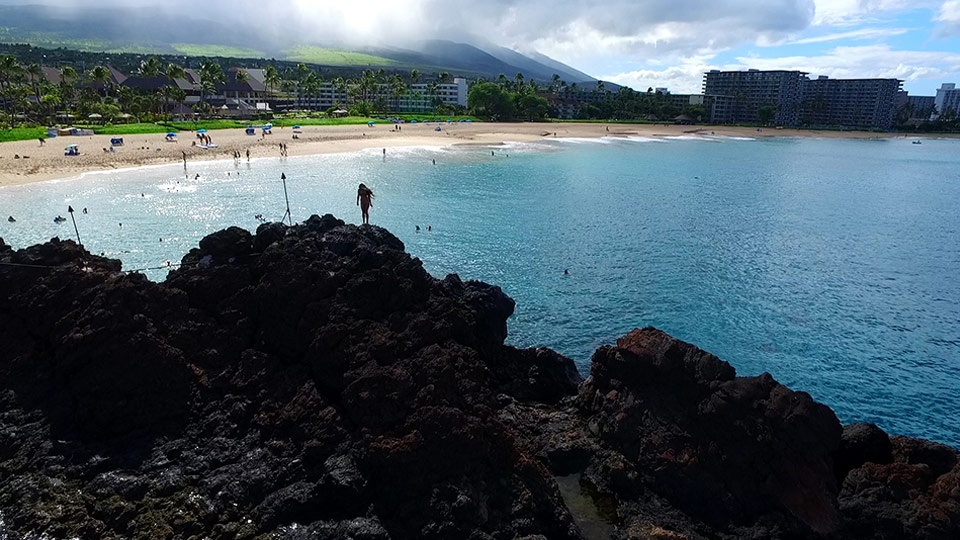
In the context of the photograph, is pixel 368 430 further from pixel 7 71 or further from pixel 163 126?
pixel 7 71

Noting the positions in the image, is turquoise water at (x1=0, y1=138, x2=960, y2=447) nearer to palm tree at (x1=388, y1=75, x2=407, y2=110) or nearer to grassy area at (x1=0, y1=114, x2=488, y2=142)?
grassy area at (x1=0, y1=114, x2=488, y2=142)

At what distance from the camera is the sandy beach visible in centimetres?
5697

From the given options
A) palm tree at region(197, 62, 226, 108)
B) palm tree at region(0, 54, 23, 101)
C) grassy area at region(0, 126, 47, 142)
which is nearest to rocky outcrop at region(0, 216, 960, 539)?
grassy area at region(0, 126, 47, 142)

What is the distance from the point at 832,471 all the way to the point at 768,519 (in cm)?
209

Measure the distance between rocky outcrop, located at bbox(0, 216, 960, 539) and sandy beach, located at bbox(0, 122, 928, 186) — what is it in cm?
4573

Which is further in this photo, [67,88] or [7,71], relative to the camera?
[67,88]

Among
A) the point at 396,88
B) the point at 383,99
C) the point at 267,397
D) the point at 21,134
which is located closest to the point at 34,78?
the point at 21,134

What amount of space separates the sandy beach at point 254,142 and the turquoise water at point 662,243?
4911 mm

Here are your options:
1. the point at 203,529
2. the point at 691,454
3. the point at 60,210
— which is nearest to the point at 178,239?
the point at 60,210

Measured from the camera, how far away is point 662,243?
39.9 metres

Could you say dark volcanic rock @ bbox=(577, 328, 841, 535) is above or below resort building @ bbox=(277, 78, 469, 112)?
below

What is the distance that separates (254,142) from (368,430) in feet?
256

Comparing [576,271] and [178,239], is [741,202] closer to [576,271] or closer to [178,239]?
[576,271]

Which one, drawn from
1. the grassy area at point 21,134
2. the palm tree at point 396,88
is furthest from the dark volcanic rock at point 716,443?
the palm tree at point 396,88
